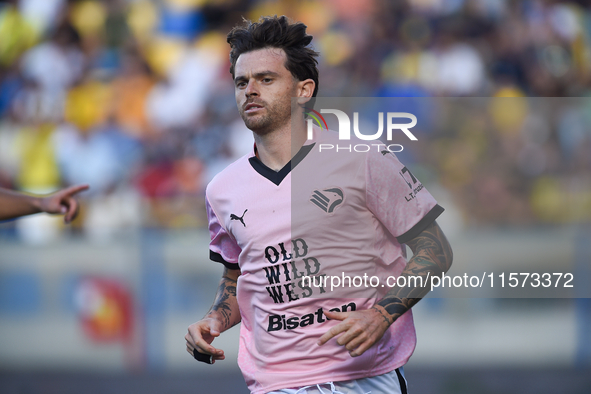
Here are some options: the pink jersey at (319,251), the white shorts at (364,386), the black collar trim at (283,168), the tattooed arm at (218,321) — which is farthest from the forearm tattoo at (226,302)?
the black collar trim at (283,168)

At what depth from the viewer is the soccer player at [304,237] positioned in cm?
280

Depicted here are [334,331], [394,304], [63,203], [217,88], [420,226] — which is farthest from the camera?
[217,88]

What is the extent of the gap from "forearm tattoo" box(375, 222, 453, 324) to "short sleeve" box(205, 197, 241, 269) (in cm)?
88

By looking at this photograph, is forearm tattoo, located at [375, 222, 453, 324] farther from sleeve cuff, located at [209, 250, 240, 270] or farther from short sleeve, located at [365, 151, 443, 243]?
sleeve cuff, located at [209, 250, 240, 270]

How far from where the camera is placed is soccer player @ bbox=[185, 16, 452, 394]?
110 inches

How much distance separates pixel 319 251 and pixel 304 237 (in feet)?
0.29

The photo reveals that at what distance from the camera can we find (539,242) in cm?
670

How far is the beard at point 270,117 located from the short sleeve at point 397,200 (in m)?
0.43

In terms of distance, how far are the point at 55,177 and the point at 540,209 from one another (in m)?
5.92

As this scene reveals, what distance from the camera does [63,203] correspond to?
3754mm

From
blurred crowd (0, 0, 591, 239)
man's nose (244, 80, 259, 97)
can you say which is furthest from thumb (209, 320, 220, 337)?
blurred crowd (0, 0, 591, 239)

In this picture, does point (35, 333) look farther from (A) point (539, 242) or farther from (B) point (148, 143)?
(A) point (539, 242)

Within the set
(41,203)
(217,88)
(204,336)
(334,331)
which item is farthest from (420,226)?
(217,88)

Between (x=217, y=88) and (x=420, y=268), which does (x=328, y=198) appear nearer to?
(x=420, y=268)
